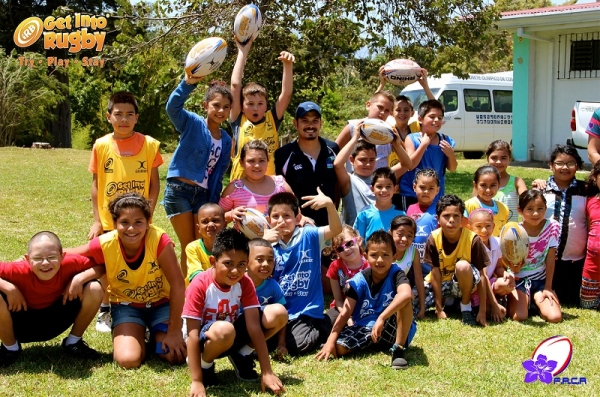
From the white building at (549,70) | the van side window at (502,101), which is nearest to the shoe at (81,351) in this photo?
the white building at (549,70)

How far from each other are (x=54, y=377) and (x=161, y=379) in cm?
63

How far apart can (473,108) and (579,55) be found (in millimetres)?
4293

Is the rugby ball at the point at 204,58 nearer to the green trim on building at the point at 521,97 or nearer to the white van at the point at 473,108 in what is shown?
the green trim on building at the point at 521,97

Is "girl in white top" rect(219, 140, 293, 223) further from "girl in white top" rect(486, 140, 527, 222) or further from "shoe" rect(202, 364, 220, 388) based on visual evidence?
"girl in white top" rect(486, 140, 527, 222)

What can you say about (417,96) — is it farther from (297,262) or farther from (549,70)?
(297,262)

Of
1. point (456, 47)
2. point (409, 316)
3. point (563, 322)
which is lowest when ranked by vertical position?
point (563, 322)

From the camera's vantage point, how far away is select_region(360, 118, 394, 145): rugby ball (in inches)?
216

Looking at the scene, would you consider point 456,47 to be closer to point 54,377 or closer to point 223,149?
point 223,149

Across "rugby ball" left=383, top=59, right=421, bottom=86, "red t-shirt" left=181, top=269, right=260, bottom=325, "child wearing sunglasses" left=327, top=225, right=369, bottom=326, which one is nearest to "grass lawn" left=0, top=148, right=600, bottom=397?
"red t-shirt" left=181, top=269, right=260, bottom=325

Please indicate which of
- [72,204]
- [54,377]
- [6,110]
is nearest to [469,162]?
[72,204]

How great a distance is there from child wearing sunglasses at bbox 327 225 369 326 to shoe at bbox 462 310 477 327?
870 mm

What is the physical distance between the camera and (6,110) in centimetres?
1880

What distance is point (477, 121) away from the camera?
18359 mm

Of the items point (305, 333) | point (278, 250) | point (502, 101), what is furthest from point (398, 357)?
point (502, 101)
